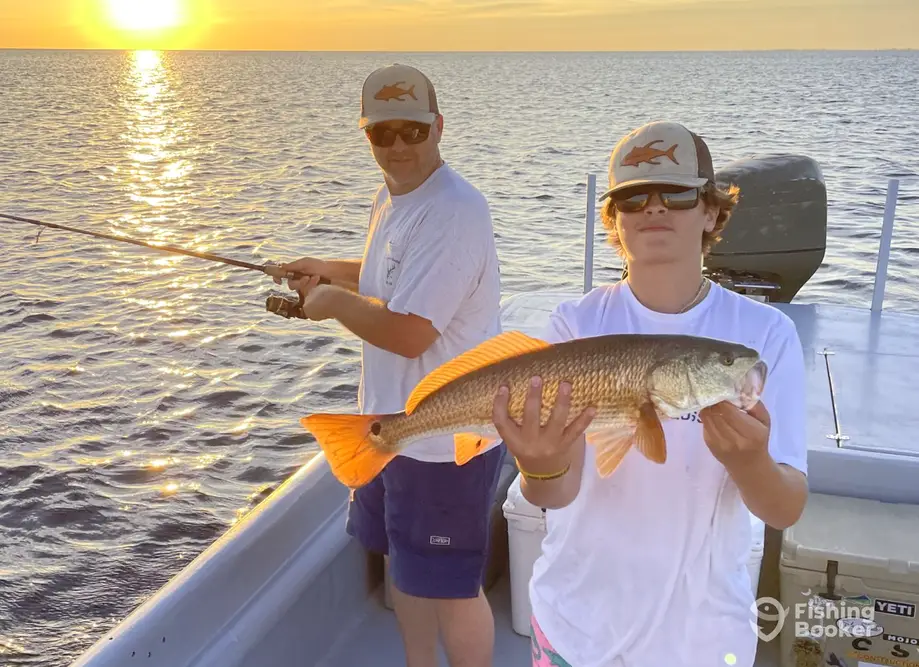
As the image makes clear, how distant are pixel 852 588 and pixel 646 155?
82.8 inches

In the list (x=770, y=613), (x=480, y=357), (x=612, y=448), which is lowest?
(x=770, y=613)

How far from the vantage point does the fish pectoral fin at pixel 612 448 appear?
196 centimetres

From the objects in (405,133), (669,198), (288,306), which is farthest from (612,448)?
(288,306)

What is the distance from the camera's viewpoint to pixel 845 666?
3.41 meters

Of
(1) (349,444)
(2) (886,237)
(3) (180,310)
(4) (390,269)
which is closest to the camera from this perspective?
(1) (349,444)

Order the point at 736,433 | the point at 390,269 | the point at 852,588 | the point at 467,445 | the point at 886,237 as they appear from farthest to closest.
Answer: the point at 886,237 → the point at 852,588 → the point at 390,269 → the point at 467,445 → the point at 736,433

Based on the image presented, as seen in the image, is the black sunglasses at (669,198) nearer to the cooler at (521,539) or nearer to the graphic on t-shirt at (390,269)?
the graphic on t-shirt at (390,269)

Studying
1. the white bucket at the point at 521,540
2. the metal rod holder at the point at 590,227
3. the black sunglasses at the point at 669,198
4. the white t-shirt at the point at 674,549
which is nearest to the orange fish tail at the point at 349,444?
the white t-shirt at the point at 674,549

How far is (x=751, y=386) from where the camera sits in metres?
1.85

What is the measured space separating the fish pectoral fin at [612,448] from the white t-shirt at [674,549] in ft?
0.23

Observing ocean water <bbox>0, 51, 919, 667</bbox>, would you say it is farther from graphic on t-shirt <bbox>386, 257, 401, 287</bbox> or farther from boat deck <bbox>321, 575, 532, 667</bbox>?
graphic on t-shirt <bbox>386, 257, 401, 287</bbox>

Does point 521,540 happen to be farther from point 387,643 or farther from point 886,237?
point 886,237

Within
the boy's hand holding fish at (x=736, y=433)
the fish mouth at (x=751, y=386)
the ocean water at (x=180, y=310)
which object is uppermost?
the fish mouth at (x=751, y=386)

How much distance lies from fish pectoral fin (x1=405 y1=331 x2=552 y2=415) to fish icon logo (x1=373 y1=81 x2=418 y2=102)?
123 centimetres
